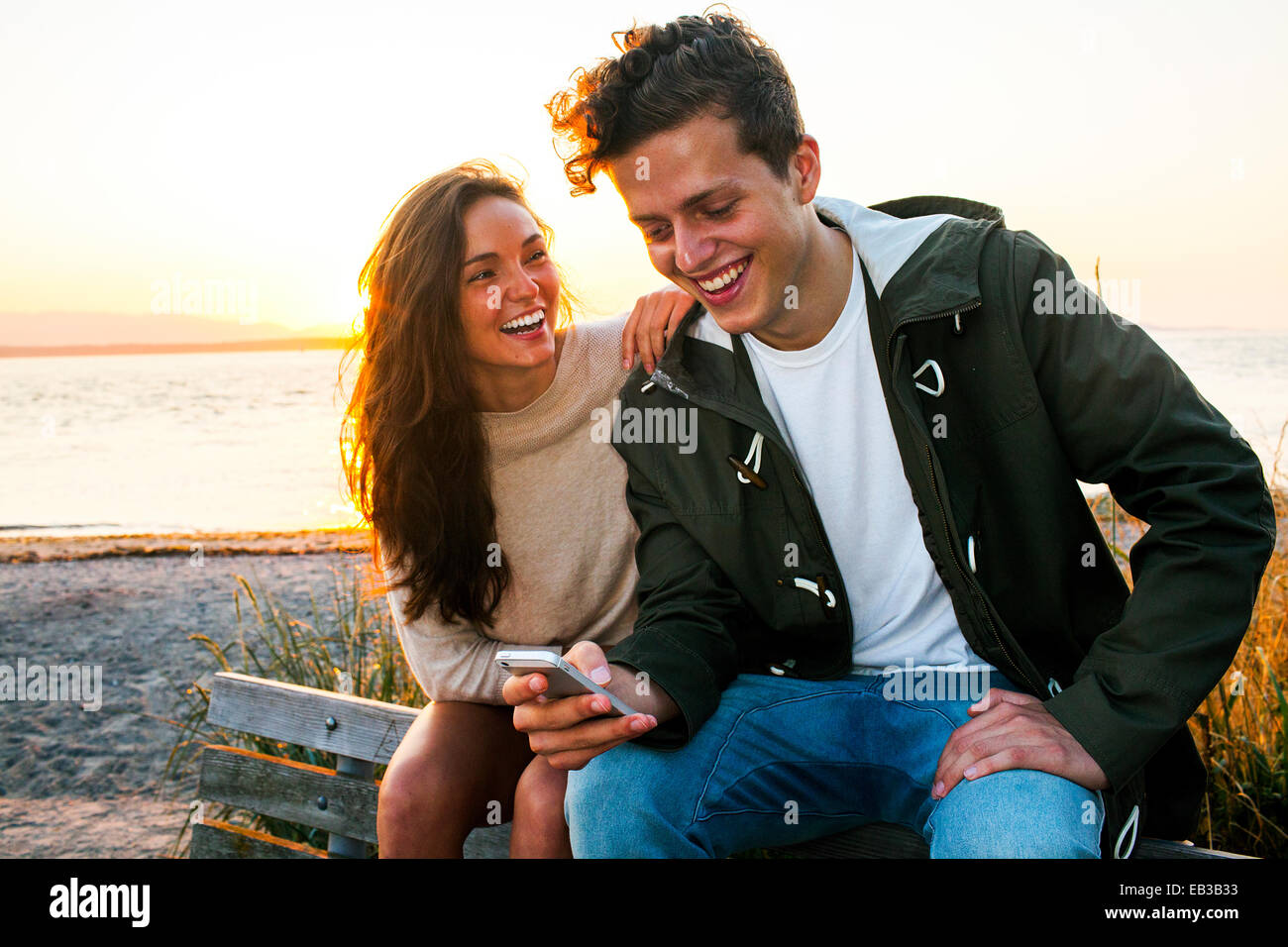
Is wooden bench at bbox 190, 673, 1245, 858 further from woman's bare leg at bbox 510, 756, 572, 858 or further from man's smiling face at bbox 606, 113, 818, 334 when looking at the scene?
man's smiling face at bbox 606, 113, 818, 334

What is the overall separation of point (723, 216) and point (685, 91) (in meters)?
0.31

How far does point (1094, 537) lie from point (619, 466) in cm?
119

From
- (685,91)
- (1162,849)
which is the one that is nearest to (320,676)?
(685,91)

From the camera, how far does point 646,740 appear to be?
2123 millimetres

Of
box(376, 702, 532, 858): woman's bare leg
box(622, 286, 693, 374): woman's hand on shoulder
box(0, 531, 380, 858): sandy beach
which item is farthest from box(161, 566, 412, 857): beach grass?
box(622, 286, 693, 374): woman's hand on shoulder

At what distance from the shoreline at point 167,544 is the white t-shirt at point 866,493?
22.4ft

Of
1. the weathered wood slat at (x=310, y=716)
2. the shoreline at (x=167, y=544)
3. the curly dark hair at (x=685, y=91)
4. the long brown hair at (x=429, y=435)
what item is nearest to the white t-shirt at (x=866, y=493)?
the curly dark hair at (x=685, y=91)

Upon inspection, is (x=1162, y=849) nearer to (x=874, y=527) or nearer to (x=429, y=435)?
(x=874, y=527)

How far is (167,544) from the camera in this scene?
964 cm

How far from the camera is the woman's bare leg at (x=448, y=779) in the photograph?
96.7 inches

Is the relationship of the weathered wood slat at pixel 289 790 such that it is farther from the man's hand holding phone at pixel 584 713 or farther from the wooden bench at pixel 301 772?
the man's hand holding phone at pixel 584 713

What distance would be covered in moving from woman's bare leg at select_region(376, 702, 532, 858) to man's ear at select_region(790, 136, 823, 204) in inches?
60.1

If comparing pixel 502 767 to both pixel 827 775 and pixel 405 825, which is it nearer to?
pixel 405 825
